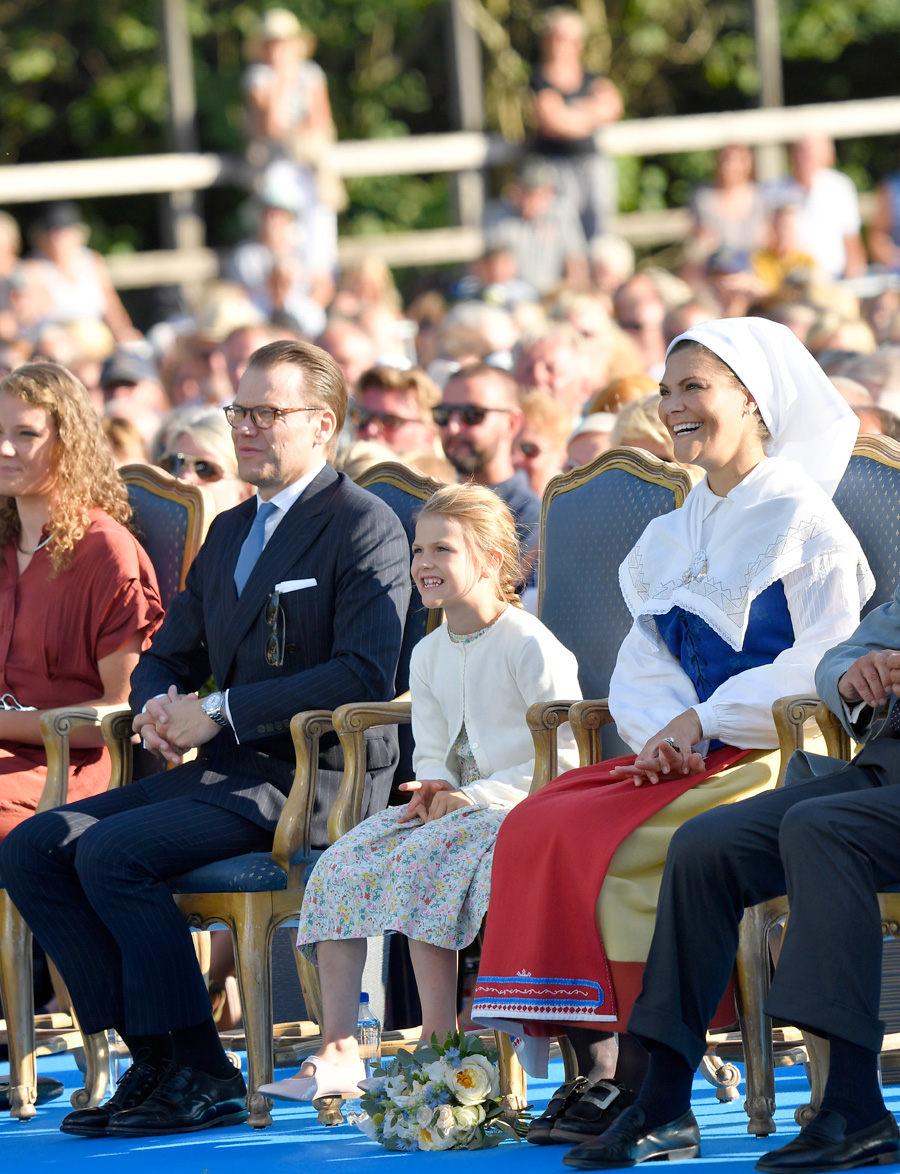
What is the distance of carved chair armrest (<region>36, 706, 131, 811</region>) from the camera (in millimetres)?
4395

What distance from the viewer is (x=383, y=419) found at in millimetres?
6051

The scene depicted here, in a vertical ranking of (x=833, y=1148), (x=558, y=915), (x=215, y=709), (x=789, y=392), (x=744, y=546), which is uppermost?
(x=789, y=392)

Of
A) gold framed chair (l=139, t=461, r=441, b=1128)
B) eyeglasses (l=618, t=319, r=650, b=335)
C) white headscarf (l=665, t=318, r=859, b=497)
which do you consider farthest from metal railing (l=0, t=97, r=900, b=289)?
white headscarf (l=665, t=318, r=859, b=497)

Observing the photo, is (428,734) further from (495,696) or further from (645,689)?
(645,689)

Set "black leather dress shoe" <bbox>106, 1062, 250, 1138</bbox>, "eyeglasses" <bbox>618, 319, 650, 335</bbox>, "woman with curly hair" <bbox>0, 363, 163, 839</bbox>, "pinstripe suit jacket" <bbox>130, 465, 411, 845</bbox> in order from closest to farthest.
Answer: "black leather dress shoe" <bbox>106, 1062, 250, 1138</bbox> → "pinstripe suit jacket" <bbox>130, 465, 411, 845</bbox> → "woman with curly hair" <bbox>0, 363, 163, 839</bbox> → "eyeglasses" <bbox>618, 319, 650, 335</bbox>

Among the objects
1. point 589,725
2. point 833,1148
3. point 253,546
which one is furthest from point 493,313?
point 833,1148

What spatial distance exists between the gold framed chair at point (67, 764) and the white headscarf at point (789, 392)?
5.09 ft

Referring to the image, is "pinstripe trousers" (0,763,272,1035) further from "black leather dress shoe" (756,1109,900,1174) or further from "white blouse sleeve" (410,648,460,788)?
"black leather dress shoe" (756,1109,900,1174)

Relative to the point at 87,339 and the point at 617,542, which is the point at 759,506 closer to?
the point at 617,542

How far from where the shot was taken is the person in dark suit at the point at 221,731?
394cm

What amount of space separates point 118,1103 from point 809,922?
1.58 metres

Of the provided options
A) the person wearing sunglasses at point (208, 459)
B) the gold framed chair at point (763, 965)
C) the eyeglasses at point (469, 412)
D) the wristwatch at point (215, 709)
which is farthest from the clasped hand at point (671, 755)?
the person wearing sunglasses at point (208, 459)

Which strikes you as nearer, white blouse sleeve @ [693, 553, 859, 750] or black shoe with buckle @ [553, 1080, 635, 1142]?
black shoe with buckle @ [553, 1080, 635, 1142]

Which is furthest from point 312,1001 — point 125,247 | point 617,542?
point 125,247
